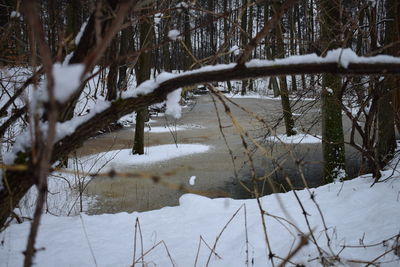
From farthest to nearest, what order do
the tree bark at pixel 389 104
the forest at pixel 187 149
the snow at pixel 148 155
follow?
1. the snow at pixel 148 155
2. the tree bark at pixel 389 104
3. the forest at pixel 187 149

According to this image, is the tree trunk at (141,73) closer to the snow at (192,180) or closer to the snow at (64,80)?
the snow at (192,180)

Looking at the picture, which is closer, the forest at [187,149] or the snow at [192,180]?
the forest at [187,149]

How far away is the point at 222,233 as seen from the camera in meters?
2.89

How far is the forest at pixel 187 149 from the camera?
0.92 m

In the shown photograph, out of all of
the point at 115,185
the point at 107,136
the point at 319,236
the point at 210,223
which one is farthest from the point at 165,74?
the point at 107,136

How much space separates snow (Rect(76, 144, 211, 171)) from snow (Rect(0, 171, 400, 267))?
3.60 metres

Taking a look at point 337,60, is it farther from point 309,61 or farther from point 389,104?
point 389,104

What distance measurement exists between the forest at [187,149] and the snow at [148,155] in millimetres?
73

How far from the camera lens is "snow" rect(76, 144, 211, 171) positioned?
709 cm

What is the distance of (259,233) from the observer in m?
2.77

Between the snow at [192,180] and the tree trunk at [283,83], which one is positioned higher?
the tree trunk at [283,83]

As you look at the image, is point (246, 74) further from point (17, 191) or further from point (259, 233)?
point (259, 233)

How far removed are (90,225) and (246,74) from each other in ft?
9.29

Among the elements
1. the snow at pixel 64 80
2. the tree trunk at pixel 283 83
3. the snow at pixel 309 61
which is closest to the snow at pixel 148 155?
the tree trunk at pixel 283 83
